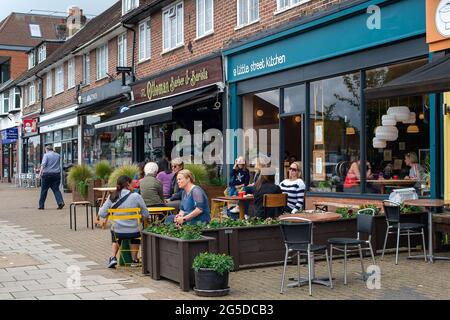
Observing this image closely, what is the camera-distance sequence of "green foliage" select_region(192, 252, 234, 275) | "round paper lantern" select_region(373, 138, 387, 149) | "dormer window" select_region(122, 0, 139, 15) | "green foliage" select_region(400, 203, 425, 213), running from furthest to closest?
"dormer window" select_region(122, 0, 139, 15) → "round paper lantern" select_region(373, 138, 387, 149) → "green foliage" select_region(400, 203, 425, 213) → "green foliage" select_region(192, 252, 234, 275)

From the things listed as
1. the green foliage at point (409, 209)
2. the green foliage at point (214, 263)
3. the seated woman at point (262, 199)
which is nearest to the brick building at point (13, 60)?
the seated woman at point (262, 199)

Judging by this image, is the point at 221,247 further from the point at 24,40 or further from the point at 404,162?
the point at 24,40

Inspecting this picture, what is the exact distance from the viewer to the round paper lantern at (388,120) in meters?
11.9

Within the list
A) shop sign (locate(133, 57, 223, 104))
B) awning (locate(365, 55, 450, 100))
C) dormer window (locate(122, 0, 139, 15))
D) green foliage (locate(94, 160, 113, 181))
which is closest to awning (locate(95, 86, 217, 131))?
shop sign (locate(133, 57, 223, 104))

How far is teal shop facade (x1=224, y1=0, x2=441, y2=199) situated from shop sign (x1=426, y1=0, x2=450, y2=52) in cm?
23

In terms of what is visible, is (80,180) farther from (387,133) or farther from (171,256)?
(171,256)

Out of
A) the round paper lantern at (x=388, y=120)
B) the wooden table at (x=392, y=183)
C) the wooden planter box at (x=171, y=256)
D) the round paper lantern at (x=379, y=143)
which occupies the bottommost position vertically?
the wooden planter box at (x=171, y=256)

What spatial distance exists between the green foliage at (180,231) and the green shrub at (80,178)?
443 inches

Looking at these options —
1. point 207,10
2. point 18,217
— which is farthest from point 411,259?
point 18,217

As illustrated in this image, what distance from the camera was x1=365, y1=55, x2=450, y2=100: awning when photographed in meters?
8.55

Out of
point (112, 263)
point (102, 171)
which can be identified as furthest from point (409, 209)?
point (102, 171)

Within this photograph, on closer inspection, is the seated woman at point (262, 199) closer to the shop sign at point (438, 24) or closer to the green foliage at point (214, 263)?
the shop sign at point (438, 24)

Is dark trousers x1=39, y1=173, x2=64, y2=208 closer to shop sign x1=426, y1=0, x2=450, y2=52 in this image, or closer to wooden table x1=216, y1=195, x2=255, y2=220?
wooden table x1=216, y1=195, x2=255, y2=220

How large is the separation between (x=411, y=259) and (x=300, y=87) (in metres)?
5.70
